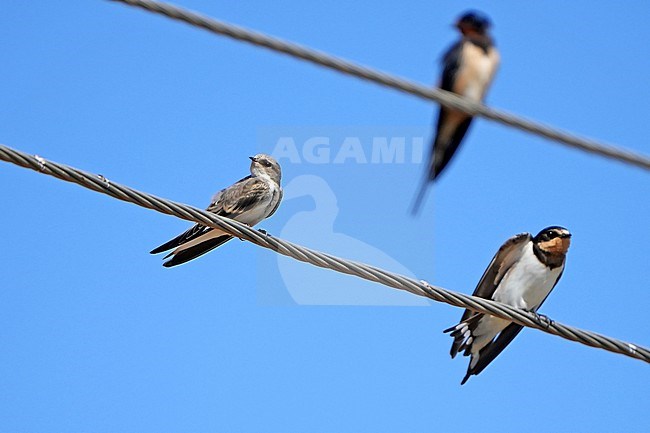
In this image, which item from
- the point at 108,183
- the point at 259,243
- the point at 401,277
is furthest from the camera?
the point at 259,243

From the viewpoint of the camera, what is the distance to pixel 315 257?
4.86m

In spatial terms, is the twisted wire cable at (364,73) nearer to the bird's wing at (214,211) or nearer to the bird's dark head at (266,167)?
the bird's wing at (214,211)

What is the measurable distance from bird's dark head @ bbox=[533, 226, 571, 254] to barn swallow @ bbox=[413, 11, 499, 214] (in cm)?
278

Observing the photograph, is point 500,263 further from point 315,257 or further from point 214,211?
point 315,257

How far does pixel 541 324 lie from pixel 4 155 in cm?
262

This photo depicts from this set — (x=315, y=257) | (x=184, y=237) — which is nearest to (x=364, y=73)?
(x=315, y=257)

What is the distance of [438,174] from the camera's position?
177 inches

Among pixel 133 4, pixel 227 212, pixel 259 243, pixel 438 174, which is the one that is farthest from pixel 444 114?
pixel 227 212

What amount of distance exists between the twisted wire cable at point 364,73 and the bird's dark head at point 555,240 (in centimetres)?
425

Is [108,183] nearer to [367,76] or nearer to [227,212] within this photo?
[367,76]

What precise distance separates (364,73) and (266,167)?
17.3 ft

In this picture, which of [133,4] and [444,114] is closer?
[133,4]

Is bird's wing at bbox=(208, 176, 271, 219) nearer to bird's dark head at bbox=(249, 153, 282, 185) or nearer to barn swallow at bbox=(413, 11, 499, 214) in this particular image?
bird's dark head at bbox=(249, 153, 282, 185)

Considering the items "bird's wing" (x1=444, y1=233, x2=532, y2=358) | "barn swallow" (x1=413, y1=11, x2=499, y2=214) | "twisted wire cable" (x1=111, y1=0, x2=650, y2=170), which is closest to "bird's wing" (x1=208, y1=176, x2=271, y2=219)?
"bird's wing" (x1=444, y1=233, x2=532, y2=358)
